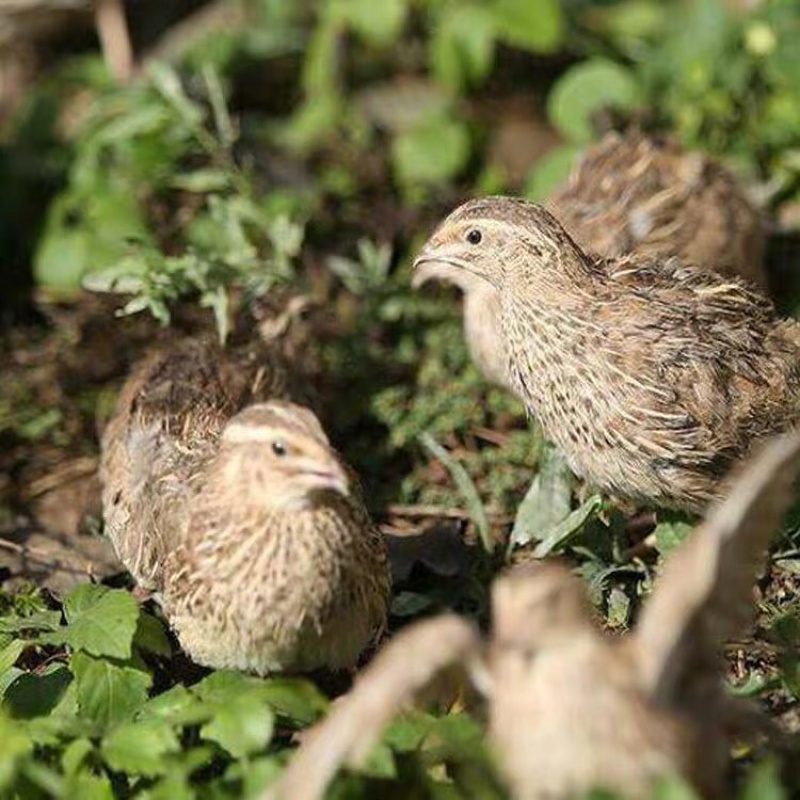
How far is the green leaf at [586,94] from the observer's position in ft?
25.9

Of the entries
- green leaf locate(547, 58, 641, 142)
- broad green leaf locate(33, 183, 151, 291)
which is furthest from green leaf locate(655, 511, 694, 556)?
broad green leaf locate(33, 183, 151, 291)

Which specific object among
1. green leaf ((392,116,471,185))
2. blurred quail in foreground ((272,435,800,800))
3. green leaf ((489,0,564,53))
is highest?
blurred quail in foreground ((272,435,800,800))

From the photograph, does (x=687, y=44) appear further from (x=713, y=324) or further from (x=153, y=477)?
(x=153, y=477)

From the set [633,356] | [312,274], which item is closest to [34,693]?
[633,356]

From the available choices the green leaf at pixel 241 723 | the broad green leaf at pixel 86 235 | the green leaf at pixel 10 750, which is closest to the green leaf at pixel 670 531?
the green leaf at pixel 241 723

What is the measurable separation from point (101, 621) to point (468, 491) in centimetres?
168

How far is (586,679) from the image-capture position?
3.66m

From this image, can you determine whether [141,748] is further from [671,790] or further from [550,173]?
[550,173]

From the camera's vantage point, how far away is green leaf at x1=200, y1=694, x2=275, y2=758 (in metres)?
4.19

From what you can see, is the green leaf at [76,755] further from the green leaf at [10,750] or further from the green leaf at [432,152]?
the green leaf at [432,152]

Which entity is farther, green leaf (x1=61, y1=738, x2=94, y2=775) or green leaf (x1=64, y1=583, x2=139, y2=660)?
green leaf (x1=64, y1=583, x2=139, y2=660)

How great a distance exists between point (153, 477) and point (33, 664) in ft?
2.38

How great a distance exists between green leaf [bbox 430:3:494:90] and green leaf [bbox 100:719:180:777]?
477 centimetres

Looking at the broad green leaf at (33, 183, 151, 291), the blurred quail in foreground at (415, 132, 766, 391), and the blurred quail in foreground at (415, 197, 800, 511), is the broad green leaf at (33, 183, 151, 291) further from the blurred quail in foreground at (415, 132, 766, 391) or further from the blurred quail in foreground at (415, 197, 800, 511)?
the blurred quail in foreground at (415, 197, 800, 511)
